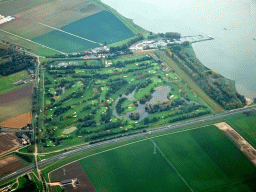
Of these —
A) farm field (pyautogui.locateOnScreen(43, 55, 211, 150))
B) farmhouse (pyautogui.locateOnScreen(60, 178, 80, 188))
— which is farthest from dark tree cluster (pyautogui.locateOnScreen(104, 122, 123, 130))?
farmhouse (pyautogui.locateOnScreen(60, 178, 80, 188))

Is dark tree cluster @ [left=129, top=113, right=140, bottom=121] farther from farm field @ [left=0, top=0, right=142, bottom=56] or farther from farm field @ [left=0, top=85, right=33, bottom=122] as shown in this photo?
farm field @ [left=0, top=0, right=142, bottom=56]

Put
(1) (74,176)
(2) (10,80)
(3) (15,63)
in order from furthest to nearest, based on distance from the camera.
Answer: (3) (15,63), (2) (10,80), (1) (74,176)

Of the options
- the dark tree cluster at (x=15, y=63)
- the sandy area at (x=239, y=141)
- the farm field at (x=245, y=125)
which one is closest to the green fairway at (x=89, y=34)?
the dark tree cluster at (x=15, y=63)

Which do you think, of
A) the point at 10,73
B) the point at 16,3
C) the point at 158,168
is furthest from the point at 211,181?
the point at 16,3

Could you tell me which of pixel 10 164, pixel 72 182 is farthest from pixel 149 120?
pixel 10 164

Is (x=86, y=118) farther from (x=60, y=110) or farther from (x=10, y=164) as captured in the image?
(x=10, y=164)
